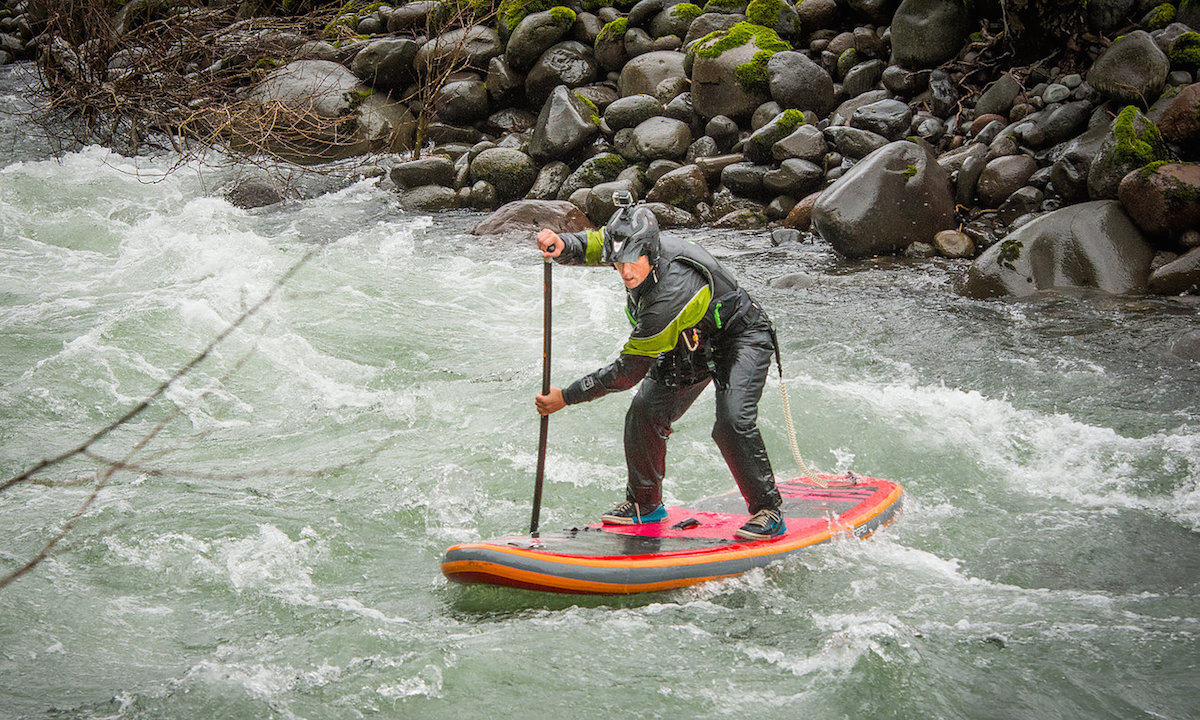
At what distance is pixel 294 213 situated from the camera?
13828 millimetres

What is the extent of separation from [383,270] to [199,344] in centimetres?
315

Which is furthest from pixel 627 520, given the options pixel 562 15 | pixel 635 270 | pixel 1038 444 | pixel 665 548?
pixel 562 15

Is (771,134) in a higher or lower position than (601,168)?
higher

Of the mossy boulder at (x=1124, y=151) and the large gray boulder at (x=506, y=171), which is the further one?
the large gray boulder at (x=506, y=171)

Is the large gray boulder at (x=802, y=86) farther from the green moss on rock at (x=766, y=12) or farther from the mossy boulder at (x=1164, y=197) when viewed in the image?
the mossy boulder at (x=1164, y=197)

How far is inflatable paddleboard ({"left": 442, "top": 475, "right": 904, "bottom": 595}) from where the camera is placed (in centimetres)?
433

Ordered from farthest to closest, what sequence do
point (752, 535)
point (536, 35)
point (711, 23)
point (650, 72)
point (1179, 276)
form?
1. point (536, 35)
2. point (711, 23)
3. point (650, 72)
4. point (1179, 276)
5. point (752, 535)

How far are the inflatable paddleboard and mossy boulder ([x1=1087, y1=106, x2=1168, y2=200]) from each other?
19.8ft

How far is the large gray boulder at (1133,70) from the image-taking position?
10211 mm

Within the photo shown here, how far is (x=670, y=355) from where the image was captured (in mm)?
4672

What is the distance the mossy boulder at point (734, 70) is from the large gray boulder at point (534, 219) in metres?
2.90

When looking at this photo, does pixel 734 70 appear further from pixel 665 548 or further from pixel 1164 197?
pixel 665 548

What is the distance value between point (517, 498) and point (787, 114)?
8.62 metres

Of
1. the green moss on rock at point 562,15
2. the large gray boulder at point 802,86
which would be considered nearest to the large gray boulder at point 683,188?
the large gray boulder at point 802,86
